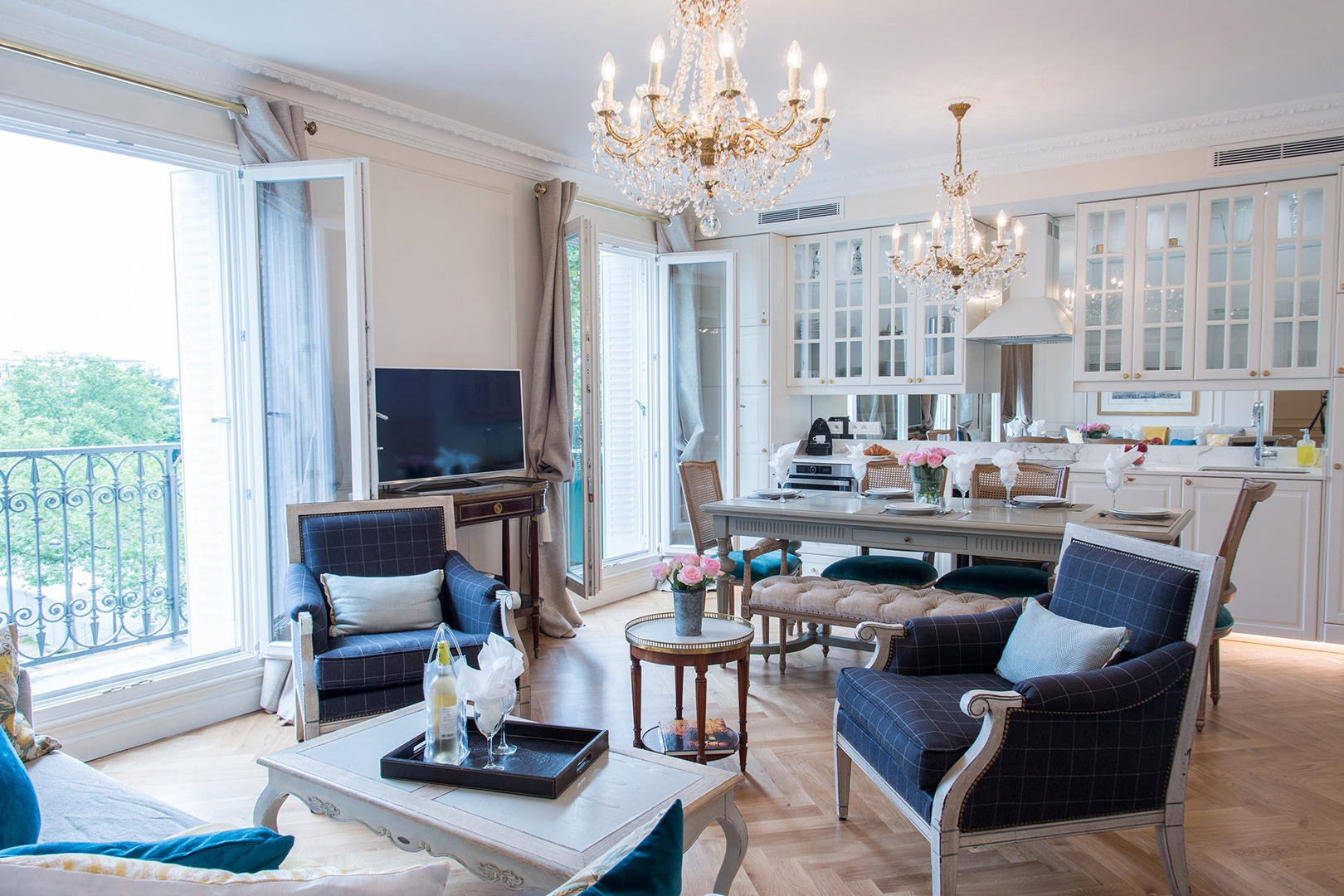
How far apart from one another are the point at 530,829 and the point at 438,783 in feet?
1.07

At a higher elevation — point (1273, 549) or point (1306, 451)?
point (1306, 451)

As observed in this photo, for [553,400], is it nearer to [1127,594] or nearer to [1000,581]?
[1000,581]

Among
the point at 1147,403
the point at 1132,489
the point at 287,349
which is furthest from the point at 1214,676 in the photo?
the point at 287,349

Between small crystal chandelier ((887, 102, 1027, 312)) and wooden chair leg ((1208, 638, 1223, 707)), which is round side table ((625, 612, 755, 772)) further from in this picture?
small crystal chandelier ((887, 102, 1027, 312))

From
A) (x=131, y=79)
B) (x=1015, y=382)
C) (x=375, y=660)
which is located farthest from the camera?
(x=1015, y=382)

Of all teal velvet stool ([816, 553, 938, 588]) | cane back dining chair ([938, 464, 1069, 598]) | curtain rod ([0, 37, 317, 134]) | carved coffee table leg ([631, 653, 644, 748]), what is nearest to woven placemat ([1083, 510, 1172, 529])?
cane back dining chair ([938, 464, 1069, 598])

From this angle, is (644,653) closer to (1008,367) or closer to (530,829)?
(530,829)

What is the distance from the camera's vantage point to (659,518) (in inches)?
244

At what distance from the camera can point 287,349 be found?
3777 mm

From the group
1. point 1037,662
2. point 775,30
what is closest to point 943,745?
point 1037,662

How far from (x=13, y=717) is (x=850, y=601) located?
109 inches

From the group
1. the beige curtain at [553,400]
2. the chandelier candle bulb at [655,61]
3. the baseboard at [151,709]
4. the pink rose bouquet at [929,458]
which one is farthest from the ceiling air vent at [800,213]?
the baseboard at [151,709]

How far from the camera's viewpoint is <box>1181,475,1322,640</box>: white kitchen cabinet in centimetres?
460

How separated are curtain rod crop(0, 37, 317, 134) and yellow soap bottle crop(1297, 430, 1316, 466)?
5408mm
